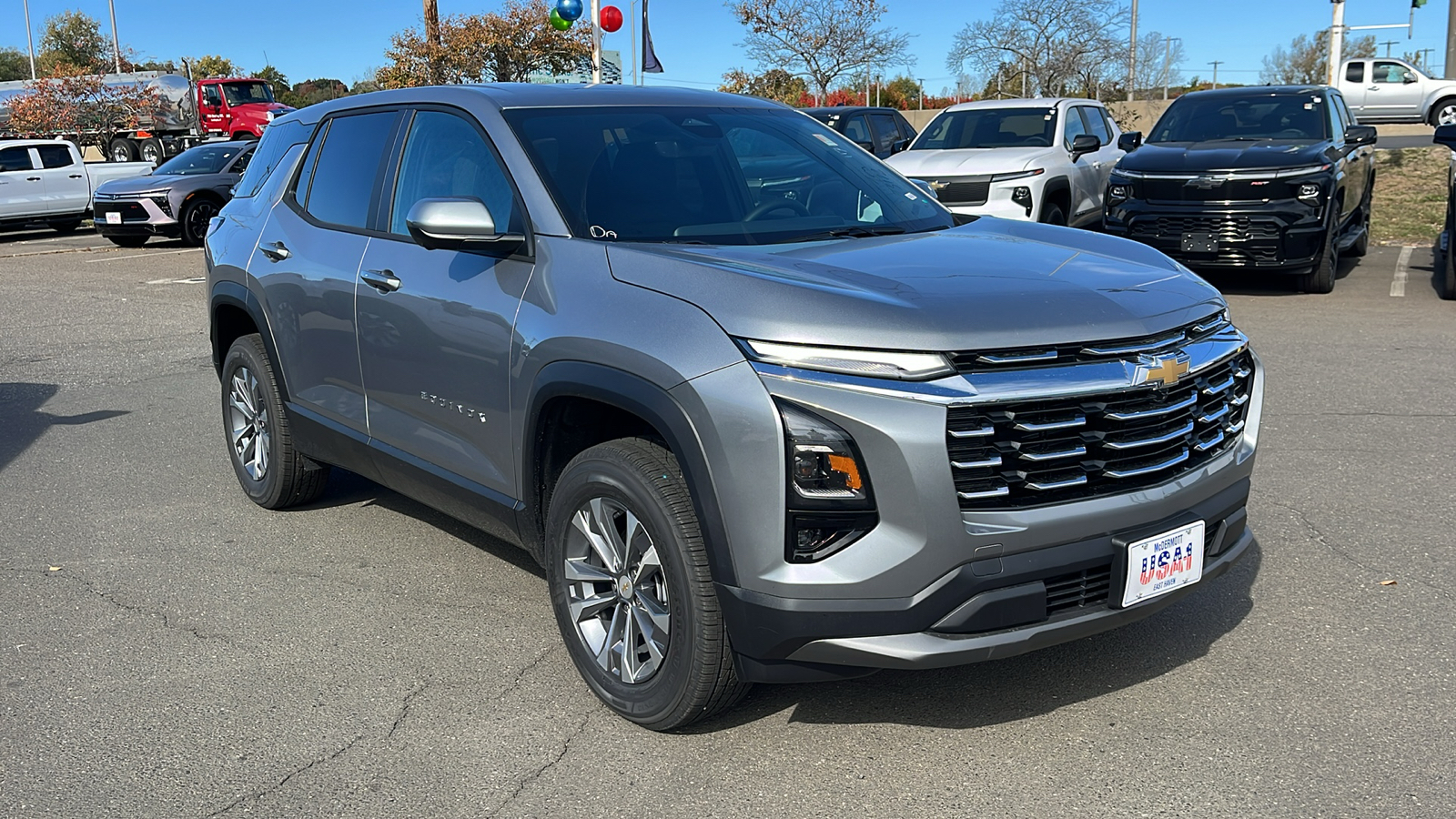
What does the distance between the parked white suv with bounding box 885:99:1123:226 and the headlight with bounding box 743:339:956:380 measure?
9536 millimetres

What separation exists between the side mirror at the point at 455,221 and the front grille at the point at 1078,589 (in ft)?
6.24

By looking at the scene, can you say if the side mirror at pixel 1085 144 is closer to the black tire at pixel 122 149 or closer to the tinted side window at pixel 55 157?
the tinted side window at pixel 55 157

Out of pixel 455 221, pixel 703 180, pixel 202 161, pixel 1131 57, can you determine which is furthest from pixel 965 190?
pixel 1131 57

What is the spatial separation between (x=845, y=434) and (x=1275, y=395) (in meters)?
5.48

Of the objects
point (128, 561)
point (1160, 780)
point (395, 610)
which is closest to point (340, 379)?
point (395, 610)

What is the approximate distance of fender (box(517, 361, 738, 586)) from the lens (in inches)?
122

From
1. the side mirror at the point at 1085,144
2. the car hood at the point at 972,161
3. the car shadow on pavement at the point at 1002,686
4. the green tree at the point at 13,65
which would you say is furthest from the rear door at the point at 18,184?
the green tree at the point at 13,65

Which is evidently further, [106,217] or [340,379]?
[106,217]

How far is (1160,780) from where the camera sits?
128 inches

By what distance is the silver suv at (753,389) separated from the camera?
300 centimetres

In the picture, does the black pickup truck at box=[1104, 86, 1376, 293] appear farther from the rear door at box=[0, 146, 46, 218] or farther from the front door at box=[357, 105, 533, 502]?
the rear door at box=[0, 146, 46, 218]

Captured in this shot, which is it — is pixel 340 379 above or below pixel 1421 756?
above

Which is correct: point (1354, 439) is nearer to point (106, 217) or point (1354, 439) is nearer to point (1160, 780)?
point (1160, 780)

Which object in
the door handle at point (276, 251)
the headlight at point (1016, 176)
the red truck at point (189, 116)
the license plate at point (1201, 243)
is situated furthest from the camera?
the red truck at point (189, 116)
